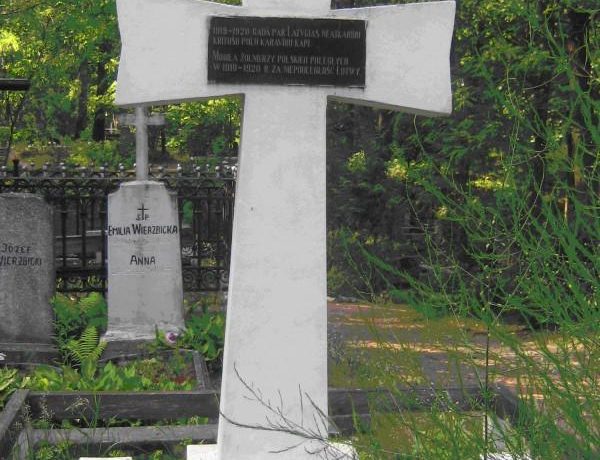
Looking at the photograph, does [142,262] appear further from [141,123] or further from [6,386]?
[6,386]

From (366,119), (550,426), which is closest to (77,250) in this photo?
(366,119)

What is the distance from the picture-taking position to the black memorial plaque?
436 centimetres

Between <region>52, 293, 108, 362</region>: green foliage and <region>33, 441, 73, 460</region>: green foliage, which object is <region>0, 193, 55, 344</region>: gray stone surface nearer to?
<region>52, 293, 108, 362</region>: green foliage

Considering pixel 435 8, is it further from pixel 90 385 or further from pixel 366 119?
pixel 366 119

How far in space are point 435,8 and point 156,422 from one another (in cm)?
321

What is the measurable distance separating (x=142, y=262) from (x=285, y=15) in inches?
218

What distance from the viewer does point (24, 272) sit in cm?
907

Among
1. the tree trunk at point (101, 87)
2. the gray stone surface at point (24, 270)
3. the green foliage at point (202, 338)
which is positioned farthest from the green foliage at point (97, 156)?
the gray stone surface at point (24, 270)

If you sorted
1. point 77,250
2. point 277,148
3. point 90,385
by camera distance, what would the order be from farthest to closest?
point 77,250 → point 90,385 → point 277,148

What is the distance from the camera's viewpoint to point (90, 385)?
6879 millimetres

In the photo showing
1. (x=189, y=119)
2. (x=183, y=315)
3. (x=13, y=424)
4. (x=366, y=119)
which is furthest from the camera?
(x=189, y=119)

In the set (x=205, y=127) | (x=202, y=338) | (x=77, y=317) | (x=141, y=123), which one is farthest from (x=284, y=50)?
(x=205, y=127)

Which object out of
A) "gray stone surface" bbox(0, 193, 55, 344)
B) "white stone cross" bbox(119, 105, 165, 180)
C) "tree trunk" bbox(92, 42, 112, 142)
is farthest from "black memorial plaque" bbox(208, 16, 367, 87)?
"tree trunk" bbox(92, 42, 112, 142)

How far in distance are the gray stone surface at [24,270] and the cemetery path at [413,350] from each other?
289 centimetres
